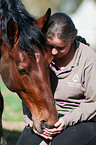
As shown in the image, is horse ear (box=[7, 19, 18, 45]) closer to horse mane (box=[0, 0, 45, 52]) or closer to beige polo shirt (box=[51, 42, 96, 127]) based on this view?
horse mane (box=[0, 0, 45, 52])

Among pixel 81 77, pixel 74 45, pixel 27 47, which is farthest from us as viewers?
pixel 74 45

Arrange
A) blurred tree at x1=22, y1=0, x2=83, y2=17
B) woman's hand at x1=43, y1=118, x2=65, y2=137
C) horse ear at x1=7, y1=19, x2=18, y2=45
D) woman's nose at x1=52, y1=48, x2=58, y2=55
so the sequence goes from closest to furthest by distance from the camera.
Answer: horse ear at x1=7, y1=19, x2=18, y2=45 < woman's hand at x1=43, y1=118, x2=65, y2=137 < woman's nose at x1=52, y1=48, x2=58, y2=55 < blurred tree at x1=22, y1=0, x2=83, y2=17

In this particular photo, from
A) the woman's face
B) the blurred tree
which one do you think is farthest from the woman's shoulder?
the blurred tree

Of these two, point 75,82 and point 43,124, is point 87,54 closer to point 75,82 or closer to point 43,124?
point 75,82

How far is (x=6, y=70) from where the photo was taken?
1905mm

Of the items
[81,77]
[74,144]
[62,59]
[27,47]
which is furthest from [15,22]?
[74,144]

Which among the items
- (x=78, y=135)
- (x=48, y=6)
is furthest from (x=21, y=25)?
(x=48, y=6)

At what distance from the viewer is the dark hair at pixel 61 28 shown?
1.86m

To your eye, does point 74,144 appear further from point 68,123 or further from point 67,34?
point 67,34

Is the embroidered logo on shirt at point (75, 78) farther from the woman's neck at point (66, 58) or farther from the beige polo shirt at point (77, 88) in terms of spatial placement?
the woman's neck at point (66, 58)

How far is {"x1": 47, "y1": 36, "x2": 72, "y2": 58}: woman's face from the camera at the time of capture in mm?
1888

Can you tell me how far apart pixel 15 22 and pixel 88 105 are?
100 cm

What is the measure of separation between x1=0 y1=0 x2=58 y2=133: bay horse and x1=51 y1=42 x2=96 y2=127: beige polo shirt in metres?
0.28

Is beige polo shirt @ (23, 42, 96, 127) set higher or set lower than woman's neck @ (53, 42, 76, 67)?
lower
